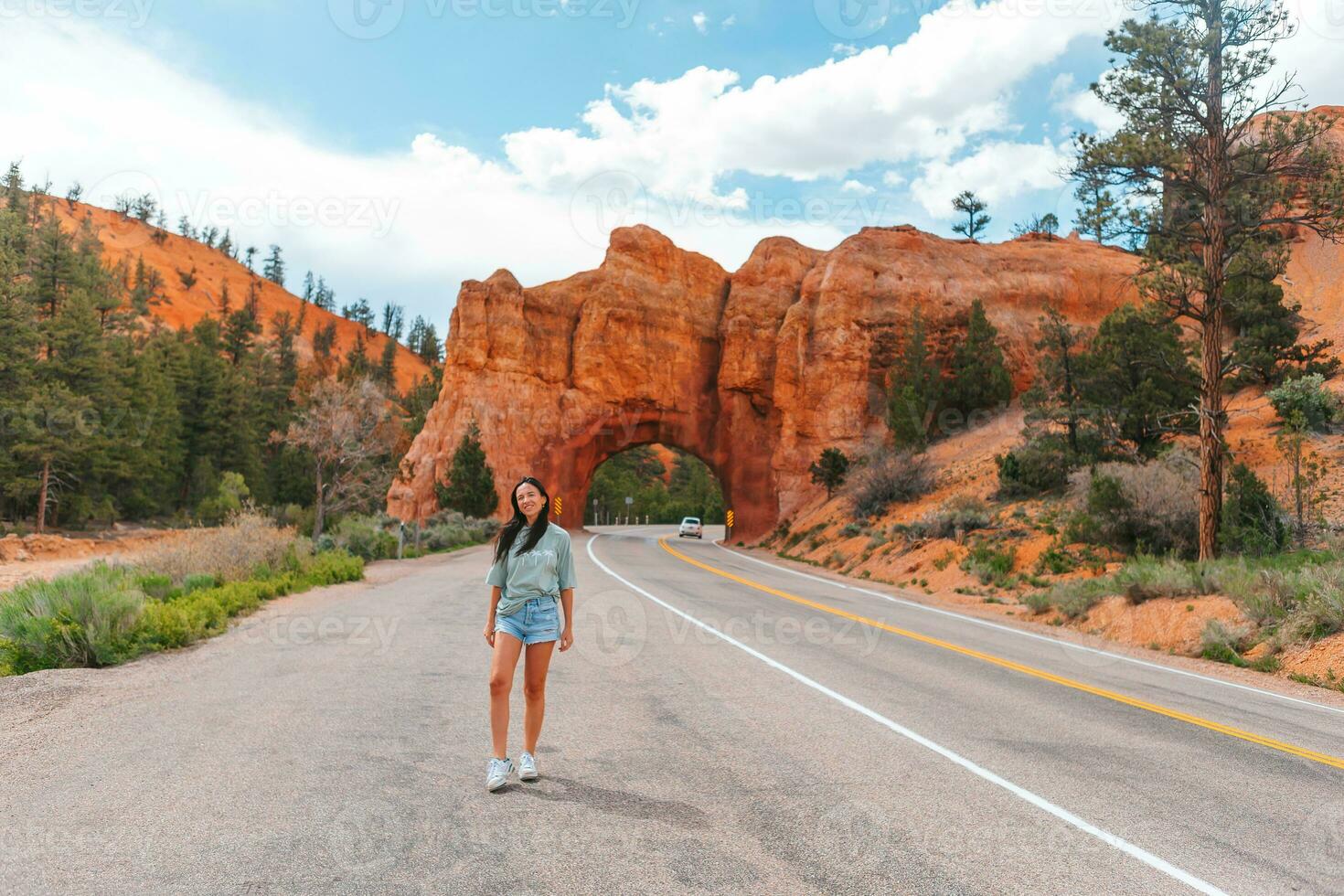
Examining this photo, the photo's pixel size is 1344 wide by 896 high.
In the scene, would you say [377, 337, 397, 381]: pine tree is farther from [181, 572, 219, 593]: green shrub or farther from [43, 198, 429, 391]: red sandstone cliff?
[181, 572, 219, 593]: green shrub

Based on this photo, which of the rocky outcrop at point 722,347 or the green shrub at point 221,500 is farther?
the green shrub at point 221,500

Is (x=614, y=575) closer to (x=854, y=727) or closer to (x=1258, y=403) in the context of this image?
(x=854, y=727)

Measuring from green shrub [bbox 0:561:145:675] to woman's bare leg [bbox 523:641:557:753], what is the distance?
6082 mm

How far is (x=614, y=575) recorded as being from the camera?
21.8 metres

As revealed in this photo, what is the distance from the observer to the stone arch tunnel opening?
88688 millimetres

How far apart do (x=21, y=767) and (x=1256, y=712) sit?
1026 cm

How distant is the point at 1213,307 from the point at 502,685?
1690 cm

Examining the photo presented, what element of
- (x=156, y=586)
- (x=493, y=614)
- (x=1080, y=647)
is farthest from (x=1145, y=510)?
(x=156, y=586)

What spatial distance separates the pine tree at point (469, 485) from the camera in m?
45.2

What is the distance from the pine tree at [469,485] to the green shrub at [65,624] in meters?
35.2

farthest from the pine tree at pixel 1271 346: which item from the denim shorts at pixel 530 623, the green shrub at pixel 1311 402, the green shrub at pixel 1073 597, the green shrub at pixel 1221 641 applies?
the denim shorts at pixel 530 623

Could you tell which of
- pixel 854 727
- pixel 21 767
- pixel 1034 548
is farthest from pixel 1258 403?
pixel 21 767

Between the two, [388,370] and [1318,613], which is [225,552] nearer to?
[1318,613]

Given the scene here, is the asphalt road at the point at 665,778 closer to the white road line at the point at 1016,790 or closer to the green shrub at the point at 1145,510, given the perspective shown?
the white road line at the point at 1016,790
